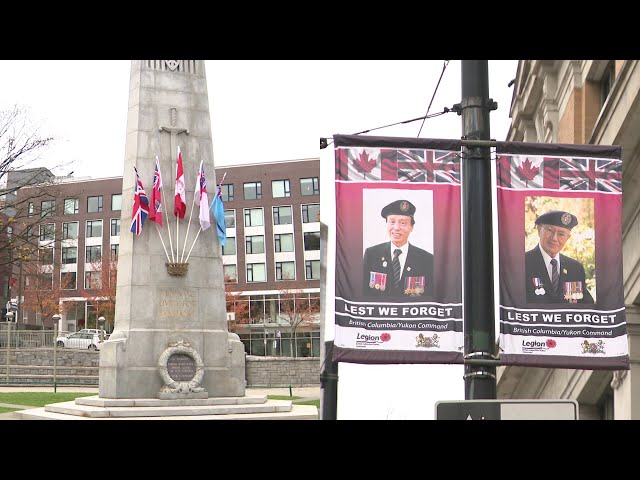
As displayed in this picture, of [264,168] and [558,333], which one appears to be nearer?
[558,333]

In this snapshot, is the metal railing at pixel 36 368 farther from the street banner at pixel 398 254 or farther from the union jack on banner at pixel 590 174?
the union jack on banner at pixel 590 174

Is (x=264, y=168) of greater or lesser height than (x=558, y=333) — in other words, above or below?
above

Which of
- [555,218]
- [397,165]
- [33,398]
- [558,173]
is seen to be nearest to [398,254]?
[397,165]

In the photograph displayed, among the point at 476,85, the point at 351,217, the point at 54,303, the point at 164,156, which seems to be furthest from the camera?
the point at 54,303

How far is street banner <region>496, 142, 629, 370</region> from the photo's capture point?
24.9ft

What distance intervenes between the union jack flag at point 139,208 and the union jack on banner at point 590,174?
1809cm

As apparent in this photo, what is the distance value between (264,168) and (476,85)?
85.9 metres

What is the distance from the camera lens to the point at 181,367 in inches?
986

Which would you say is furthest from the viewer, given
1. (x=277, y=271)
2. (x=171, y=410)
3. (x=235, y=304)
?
(x=277, y=271)

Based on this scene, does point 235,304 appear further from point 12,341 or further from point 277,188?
point 12,341

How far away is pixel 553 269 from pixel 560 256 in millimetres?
242
